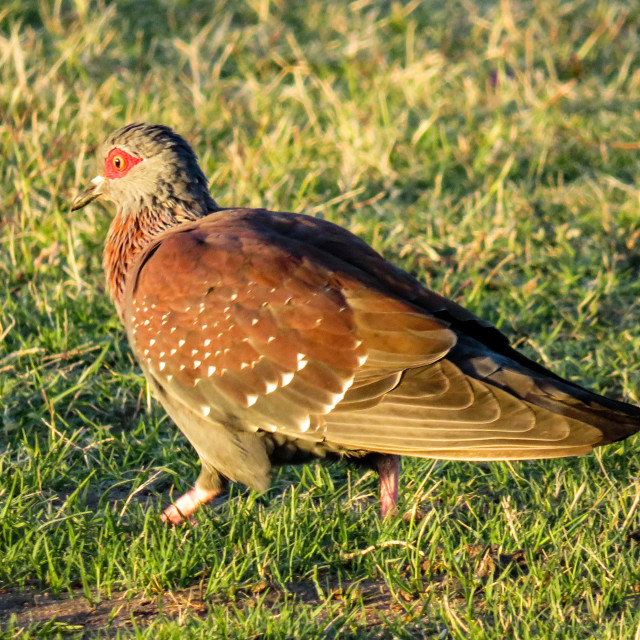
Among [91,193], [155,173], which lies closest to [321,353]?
[155,173]

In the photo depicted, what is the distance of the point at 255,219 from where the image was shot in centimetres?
437

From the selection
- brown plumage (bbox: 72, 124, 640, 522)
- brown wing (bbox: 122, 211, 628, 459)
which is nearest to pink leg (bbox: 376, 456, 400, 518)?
brown plumage (bbox: 72, 124, 640, 522)

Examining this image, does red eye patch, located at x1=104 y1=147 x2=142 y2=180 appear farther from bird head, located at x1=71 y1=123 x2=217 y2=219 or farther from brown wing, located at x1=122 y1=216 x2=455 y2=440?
brown wing, located at x1=122 y1=216 x2=455 y2=440

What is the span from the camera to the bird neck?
4.74m

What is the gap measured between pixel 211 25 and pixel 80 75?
1168 millimetres

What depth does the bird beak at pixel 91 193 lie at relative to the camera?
16.7ft

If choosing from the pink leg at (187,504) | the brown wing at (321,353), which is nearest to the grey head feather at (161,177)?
the brown wing at (321,353)

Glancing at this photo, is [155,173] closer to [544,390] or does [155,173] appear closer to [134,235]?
[134,235]

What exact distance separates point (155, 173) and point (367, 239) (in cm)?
173

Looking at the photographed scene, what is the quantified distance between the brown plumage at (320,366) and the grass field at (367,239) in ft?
1.09

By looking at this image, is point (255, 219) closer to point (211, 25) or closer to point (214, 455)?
point (214, 455)

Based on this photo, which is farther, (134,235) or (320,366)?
(134,235)

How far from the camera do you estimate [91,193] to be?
513 cm

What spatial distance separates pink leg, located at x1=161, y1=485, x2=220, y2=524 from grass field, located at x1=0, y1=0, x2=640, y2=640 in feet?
0.29
